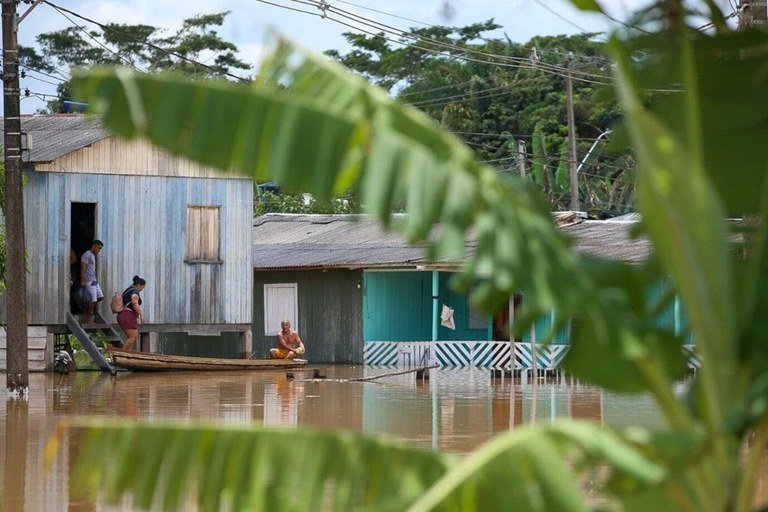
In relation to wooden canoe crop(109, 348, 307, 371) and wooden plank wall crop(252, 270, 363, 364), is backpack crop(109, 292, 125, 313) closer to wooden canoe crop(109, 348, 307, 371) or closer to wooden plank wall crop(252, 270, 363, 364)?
wooden canoe crop(109, 348, 307, 371)

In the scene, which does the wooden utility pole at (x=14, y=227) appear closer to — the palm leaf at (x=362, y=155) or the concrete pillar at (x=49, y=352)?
the concrete pillar at (x=49, y=352)

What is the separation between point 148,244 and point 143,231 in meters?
0.29

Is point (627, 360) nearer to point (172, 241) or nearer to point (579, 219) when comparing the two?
point (172, 241)

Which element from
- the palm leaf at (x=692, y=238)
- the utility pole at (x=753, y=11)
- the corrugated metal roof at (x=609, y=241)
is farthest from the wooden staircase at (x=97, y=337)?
the palm leaf at (x=692, y=238)

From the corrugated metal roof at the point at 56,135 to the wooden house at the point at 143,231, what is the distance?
1.7 inches

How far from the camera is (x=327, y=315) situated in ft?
111

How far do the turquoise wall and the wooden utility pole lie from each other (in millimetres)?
14379

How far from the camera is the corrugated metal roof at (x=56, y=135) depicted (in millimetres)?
26203

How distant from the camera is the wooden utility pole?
1939cm

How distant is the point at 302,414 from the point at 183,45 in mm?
47494

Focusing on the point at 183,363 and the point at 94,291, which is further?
the point at 183,363

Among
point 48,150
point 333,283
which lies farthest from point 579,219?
point 48,150

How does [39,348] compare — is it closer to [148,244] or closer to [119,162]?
[148,244]

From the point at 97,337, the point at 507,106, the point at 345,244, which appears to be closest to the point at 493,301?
the point at 97,337
